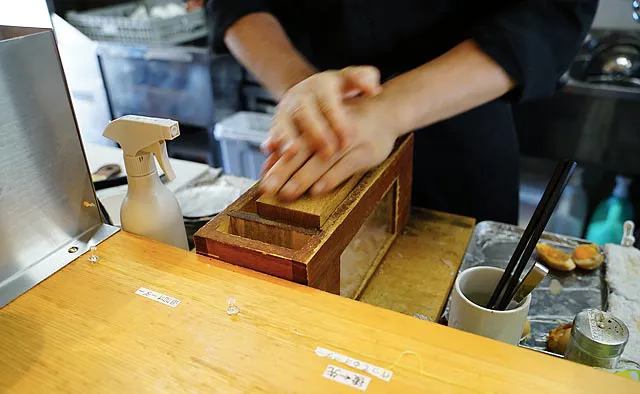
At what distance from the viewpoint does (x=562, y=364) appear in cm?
48

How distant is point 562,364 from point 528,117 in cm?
172

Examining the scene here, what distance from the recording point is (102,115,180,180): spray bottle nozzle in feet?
2.14

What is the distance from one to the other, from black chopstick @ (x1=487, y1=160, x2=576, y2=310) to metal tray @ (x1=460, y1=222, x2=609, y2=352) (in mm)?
118

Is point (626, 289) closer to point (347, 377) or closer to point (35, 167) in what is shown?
point (347, 377)

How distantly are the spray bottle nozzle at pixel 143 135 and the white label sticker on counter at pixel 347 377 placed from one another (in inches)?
13.1

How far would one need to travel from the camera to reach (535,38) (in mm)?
879

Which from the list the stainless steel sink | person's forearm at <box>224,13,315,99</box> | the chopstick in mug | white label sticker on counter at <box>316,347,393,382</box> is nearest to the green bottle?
the stainless steel sink

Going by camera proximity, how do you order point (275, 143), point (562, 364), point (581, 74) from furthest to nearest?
point (581, 74) < point (275, 143) < point (562, 364)

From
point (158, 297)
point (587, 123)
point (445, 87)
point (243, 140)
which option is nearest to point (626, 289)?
point (445, 87)

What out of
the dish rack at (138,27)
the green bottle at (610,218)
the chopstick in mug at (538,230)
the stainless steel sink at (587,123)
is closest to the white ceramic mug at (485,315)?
the chopstick in mug at (538,230)

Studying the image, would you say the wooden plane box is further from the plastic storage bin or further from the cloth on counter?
the plastic storage bin

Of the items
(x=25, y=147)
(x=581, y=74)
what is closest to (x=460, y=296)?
(x=25, y=147)

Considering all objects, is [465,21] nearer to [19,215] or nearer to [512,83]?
[512,83]

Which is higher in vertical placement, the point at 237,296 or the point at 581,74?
the point at 237,296
